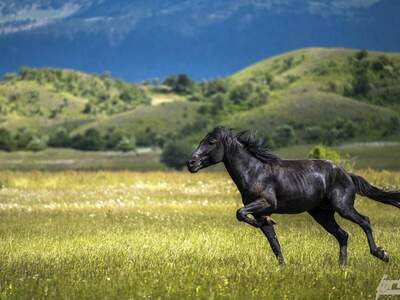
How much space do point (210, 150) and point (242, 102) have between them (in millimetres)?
132372

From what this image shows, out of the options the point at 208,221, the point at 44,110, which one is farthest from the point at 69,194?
the point at 44,110

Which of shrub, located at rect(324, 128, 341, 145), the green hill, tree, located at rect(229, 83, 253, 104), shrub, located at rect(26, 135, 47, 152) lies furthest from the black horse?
tree, located at rect(229, 83, 253, 104)

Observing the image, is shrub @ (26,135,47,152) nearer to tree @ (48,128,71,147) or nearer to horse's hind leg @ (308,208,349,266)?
tree @ (48,128,71,147)

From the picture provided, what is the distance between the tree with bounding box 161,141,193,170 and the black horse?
5940 centimetres

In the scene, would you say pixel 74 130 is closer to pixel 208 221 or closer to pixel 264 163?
pixel 208 221

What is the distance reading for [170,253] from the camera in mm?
13383

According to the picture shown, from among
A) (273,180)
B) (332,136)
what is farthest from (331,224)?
(332,136)

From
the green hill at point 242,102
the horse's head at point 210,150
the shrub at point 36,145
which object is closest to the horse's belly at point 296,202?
the horse's head at point 210,150

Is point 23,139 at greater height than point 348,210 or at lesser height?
lesser

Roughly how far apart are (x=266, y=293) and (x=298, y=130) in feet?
330

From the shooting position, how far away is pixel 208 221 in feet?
67.8

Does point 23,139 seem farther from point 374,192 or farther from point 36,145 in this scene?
point 374,192

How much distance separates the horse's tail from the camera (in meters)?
13.0

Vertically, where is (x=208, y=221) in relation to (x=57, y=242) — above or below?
below
